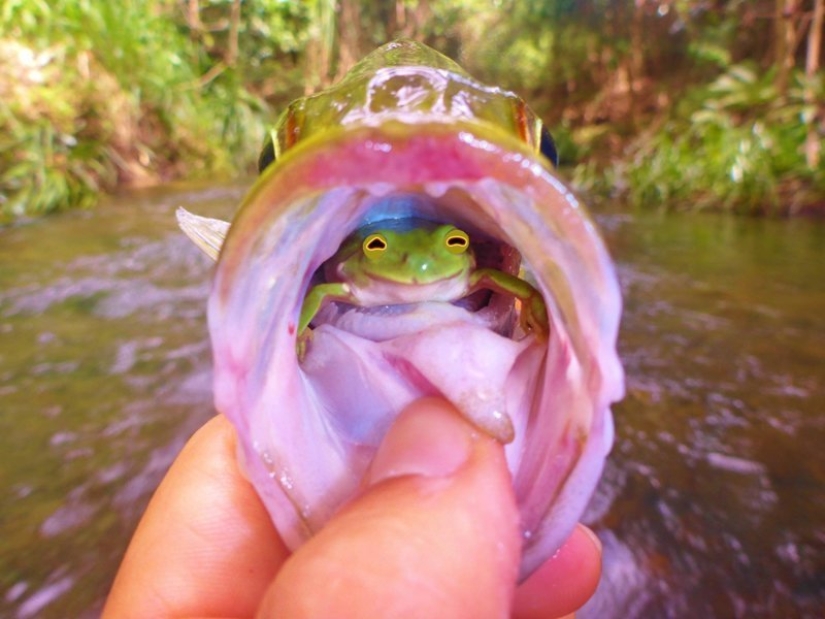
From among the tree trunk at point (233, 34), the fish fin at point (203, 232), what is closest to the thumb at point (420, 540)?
the fish fin at point (203, 232)

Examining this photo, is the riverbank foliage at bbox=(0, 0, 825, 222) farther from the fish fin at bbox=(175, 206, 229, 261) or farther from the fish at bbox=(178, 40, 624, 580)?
the fish at bbox=(178, 40, 624, 580)

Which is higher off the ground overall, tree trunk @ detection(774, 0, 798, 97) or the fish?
tree trunk @ detection(774, 0, 798, 97)

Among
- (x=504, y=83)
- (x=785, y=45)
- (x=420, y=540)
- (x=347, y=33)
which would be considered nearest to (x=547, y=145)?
(x=420, y=540)

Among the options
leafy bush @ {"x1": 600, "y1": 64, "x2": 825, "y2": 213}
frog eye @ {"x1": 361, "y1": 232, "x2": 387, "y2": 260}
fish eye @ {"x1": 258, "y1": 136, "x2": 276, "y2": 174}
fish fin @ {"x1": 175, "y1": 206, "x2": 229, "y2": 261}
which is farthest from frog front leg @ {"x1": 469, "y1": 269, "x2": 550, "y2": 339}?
leafy bush @ {"x1": 600, "y1": 64, "x2": 825, "y2": 213}

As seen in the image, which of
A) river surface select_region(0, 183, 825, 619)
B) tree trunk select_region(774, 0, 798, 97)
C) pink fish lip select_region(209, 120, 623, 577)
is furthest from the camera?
tree trunk select_region(774, 0, 798, 97)

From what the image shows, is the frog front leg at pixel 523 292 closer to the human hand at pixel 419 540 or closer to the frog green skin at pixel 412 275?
the frog green skin at pixel 412 275

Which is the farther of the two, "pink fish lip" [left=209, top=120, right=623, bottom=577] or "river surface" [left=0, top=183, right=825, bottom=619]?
"river surface" [left=0, top=183, right=825, bottom=619]
